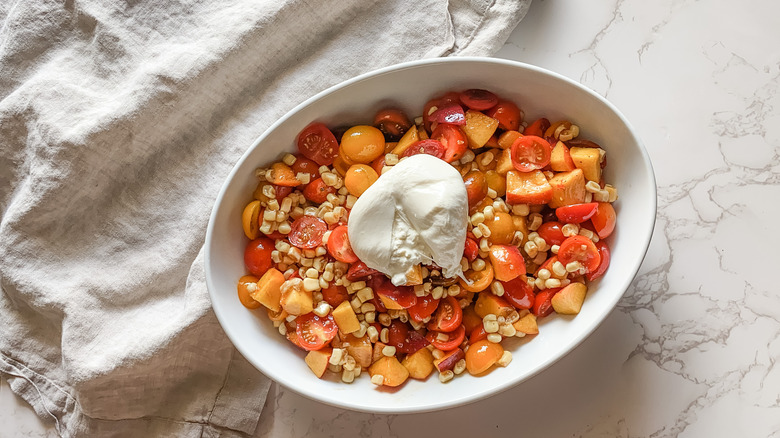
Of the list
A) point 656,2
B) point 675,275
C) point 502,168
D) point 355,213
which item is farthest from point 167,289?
point 656,2

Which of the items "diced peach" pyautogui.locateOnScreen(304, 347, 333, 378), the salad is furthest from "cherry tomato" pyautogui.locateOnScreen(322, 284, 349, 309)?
"diced peach" pyautogui.locateOnScreen(304, 347, 333, 378)

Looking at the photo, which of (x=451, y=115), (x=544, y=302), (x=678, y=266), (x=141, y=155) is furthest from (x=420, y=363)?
(x=141, y=155)

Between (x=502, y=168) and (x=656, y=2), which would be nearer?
(x=502, y=168)

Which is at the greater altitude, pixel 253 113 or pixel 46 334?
pixel 253 113

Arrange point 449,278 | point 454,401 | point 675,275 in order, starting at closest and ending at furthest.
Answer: point 454,401 → point 449,278 → point 675,275

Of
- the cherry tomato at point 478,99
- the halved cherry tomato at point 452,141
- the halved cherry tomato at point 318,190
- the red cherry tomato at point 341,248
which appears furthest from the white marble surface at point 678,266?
the halved cherry tomato at point 318,190

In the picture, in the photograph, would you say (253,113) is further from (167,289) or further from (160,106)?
(167,289)

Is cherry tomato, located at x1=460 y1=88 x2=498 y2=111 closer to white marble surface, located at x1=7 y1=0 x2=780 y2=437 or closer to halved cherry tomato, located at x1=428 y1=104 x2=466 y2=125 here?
halved cherry tomato, located at x1=428 y1=104 x2=466 y2=125

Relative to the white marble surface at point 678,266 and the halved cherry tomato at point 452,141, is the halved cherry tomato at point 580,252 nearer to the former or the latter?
the white marble surface at point 678,266
